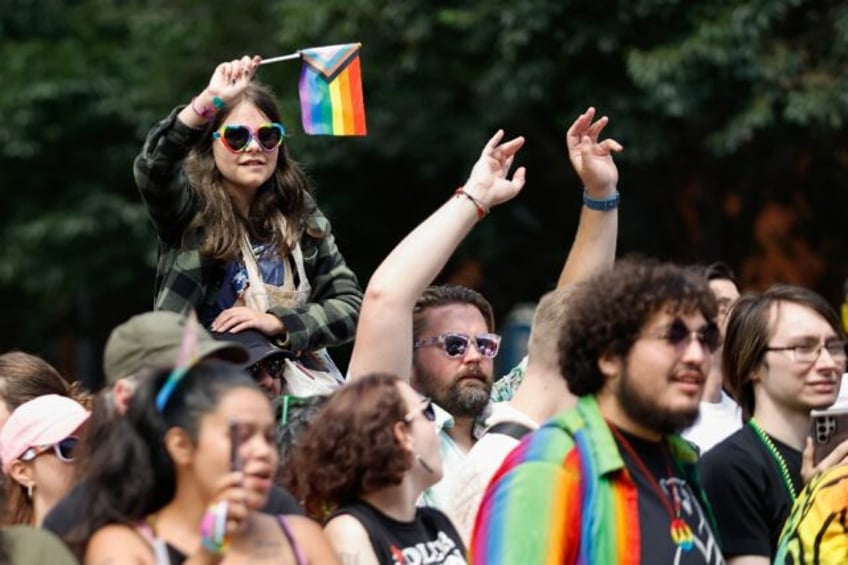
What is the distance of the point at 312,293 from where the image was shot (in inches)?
262

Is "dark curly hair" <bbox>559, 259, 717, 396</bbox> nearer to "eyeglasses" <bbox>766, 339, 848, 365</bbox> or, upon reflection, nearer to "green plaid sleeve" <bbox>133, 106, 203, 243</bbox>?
"eyeglasses" <bbox>766, 339, 848, 365</bbox>

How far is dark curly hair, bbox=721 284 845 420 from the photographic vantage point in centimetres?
643

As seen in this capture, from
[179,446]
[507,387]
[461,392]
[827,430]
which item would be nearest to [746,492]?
[827,430]

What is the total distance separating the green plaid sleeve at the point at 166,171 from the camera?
6.15 metres

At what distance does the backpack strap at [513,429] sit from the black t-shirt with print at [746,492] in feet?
1.98

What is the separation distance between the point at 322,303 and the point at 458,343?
1.69 feet

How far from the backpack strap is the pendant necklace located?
1.07 meters

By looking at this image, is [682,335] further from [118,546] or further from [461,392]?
[461,392]

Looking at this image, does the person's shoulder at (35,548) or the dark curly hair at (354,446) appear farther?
the dark curly hair at (354,446)

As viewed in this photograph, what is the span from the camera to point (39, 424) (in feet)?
20.1

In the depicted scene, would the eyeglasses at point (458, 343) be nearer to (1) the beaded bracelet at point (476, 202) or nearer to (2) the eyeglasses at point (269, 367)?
(2) the eyeglasses at point (269, 367)

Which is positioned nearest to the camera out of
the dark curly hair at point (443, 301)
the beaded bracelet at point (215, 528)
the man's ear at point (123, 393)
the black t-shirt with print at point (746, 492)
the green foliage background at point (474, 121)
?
the beaded bracelet at point (215, 528)

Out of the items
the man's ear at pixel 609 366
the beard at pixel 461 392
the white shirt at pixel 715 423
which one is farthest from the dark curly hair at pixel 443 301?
the man's ear at pixel 609 366

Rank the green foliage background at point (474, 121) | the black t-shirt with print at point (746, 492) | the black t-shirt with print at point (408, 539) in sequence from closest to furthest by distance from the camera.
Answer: the black t-shirt with print at point (408, 539) → the black t-shirt with print at point (746, 492) → the green foliage background at point (474, 121)
